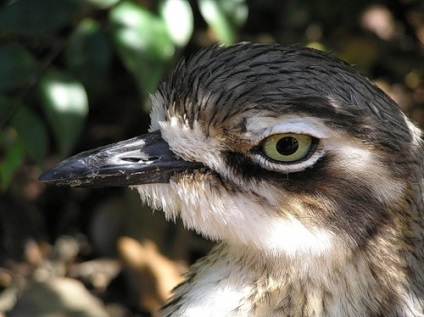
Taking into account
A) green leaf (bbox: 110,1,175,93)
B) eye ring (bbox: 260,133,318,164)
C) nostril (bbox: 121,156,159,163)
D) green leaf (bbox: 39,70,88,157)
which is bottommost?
eye ring (bbox: 260,133,318,164)

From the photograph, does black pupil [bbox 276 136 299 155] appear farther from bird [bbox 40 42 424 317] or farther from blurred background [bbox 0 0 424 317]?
blurred background [bbox 0 0 424 317]

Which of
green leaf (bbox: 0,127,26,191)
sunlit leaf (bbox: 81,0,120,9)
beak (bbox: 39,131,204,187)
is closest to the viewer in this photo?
beak (bbox: 39,131,204,187)

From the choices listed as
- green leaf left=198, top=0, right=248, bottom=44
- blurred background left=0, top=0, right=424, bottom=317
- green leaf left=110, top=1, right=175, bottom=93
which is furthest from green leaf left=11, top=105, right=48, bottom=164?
green leaf left=198, top=0, right=248, bottom=44

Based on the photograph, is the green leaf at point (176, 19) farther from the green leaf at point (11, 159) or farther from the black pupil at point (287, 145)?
the black pupil at point (287, 145)

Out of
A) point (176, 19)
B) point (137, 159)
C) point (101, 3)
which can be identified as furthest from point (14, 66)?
point (137, 159)

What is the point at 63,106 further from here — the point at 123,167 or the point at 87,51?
the point at 123,167

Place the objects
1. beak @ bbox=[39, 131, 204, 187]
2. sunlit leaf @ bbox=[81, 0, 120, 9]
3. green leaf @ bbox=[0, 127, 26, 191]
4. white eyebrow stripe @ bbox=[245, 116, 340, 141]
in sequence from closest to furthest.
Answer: white eyebrow stripe @ bbox=[245, 116, 340, 141]
beak @ bbox=[39, 131, 204, 187]
sunlit leaf @ bbox=[81, 0, 120, 9]
green leaf @ bbox=[0, 127, 26, 191]

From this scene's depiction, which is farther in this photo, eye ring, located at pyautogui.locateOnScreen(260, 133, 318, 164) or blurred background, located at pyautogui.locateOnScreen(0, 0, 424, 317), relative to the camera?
blurred background, located at pyautogui.locateOnScreen(0, 0, 424, 317)

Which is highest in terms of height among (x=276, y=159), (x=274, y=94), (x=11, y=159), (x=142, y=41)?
(x=142, y=41)
